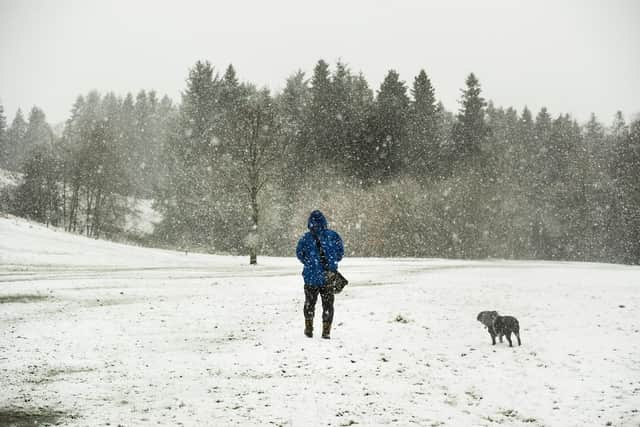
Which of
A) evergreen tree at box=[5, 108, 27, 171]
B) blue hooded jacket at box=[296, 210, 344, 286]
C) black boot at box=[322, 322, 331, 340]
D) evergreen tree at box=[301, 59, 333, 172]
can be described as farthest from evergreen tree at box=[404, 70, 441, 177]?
evergreen tree at box=[5, 108, 27, 171]

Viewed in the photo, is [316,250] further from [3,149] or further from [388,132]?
[3,149]

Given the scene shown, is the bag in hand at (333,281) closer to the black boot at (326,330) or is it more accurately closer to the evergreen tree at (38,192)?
the black boot at (326,330)

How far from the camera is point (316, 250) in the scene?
985cm

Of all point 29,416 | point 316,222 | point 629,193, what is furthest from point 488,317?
point 629,193

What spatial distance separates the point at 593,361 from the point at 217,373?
686 cm

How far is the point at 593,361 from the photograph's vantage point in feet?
29.8

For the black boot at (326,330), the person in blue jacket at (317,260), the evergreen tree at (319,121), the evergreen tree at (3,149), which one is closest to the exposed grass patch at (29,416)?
the person in blue jacket at (317,260)

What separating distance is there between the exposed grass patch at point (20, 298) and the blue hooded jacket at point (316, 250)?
8.65 m

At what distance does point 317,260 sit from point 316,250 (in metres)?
0.21

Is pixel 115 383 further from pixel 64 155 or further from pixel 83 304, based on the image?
pixel 64 155

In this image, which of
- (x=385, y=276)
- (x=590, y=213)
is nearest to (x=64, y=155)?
(x=385, y=276)

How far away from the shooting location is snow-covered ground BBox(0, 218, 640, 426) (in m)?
6.31

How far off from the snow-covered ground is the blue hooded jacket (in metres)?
1.34

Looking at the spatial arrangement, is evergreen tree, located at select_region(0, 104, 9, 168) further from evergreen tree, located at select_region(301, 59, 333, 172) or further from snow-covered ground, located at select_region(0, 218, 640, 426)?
snow-covered ground, located at select_region(0, 218, 640, 426)
